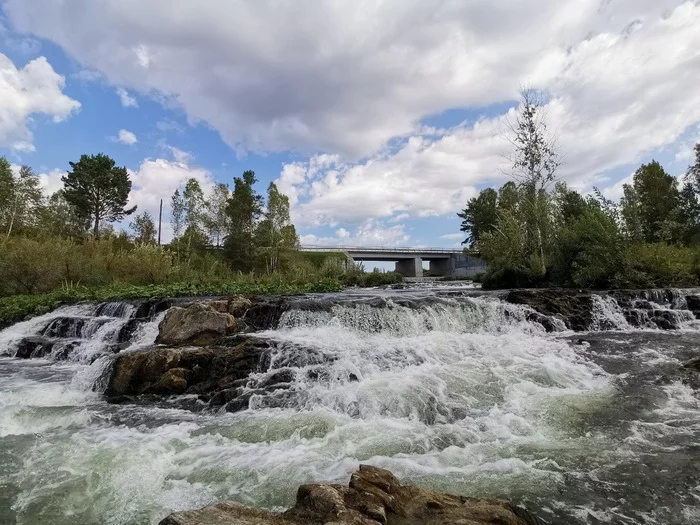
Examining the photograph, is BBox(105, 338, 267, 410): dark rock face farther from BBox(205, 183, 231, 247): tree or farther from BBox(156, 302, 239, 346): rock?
BBox(205, 183, 231, 247): tree

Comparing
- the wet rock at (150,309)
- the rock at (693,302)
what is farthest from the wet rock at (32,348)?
the rock at (693,302)

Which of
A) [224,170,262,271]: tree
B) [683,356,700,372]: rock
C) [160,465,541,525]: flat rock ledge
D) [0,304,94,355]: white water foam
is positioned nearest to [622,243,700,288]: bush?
[683,356,700,372]: rock

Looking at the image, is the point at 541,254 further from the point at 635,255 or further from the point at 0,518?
the point at 0,518

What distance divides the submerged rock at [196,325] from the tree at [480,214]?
47297mm

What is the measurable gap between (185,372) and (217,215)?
36.5 m

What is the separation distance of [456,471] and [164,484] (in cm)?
304

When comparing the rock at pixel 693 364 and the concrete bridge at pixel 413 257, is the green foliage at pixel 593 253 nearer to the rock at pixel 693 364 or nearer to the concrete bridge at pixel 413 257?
the rock at pixel 693 364

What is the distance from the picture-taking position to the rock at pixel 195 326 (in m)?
9.80

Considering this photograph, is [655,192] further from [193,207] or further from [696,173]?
[193,207]

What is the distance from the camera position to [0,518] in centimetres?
375

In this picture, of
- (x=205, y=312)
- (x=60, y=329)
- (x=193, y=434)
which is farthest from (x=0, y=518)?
(x=60, y=329)

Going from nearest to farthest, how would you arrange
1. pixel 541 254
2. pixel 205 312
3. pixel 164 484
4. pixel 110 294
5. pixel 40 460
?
pixel 164 484, pixel 40 460, pixel 205 312, pixel 110 294, pixel 541 254

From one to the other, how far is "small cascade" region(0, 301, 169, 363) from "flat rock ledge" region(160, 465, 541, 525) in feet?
29.3

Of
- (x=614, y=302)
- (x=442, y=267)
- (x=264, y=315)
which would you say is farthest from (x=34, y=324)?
(x=442, y=267)
